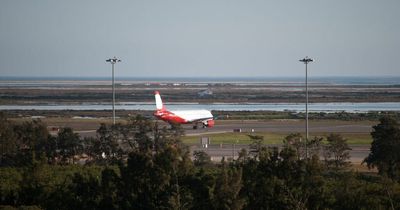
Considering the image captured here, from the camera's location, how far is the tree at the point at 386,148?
150ft

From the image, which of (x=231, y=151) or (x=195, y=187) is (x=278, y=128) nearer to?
(x=231, y=151)

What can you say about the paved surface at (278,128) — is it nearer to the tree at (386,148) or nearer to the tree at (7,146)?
the tree at (386,148)

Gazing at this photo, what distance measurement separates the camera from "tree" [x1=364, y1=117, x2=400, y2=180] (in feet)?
150

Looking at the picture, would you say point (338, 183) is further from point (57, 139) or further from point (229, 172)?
point (57, 139)

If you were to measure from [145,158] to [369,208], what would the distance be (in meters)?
10.1

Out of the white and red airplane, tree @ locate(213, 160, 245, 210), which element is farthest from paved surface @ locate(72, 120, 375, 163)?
tree @ locate(213, 160, 245, 210)

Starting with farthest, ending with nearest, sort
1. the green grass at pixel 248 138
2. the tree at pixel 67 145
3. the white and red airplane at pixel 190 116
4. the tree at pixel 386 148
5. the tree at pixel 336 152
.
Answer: the white and red airplane at pixel 190 116, the green grass at pixel 248 138, the tree at pixel 67 145, the tree at pixel 336 152, the tree at pixel 386 148

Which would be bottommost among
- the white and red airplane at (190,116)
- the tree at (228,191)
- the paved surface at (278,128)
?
the paved surface at (278,128)

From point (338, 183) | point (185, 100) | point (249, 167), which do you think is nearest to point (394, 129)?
point (338, 183)

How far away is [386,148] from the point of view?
156 ft

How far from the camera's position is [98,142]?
52438 millimetres

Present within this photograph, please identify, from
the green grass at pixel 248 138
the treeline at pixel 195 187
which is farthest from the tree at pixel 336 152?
the green grass at pixel 248 138

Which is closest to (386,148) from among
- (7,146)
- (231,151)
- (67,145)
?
(231,151)

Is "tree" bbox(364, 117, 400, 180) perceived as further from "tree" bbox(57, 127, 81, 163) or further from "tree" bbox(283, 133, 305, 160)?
"tree" bbox(57, 127, 81, 163)
